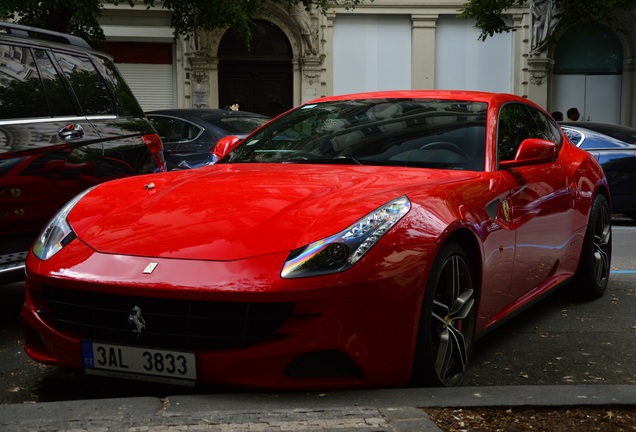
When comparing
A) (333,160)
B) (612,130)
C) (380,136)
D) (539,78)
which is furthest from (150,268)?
(539,78)

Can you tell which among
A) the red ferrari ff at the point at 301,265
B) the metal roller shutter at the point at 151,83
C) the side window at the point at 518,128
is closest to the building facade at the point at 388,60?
the metal roller shutter at the point at 151,83

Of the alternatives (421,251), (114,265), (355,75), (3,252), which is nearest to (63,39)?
(3,252)

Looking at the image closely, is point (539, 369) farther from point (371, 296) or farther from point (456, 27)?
point (456, 27)

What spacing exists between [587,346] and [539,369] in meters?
0.67

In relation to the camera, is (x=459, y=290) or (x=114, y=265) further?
(x=459, y=290)

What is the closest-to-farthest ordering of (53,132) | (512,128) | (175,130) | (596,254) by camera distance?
(512,128) < (53,132) < (596,254) < (175,130)

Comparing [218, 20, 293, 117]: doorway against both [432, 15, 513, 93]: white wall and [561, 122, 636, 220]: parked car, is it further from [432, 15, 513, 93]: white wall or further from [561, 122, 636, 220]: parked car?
[561, 122, 636, 220]: parked car

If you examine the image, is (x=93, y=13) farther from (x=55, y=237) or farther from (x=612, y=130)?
(x=55, y=237)

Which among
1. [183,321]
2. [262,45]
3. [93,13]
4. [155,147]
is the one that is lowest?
[183,321]

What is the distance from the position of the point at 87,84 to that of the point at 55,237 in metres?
2.45

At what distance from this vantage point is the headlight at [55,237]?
14.0ft

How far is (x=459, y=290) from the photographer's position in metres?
4.48

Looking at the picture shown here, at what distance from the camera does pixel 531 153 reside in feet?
17.3

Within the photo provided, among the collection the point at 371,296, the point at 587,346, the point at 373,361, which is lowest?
the point at 587,346
